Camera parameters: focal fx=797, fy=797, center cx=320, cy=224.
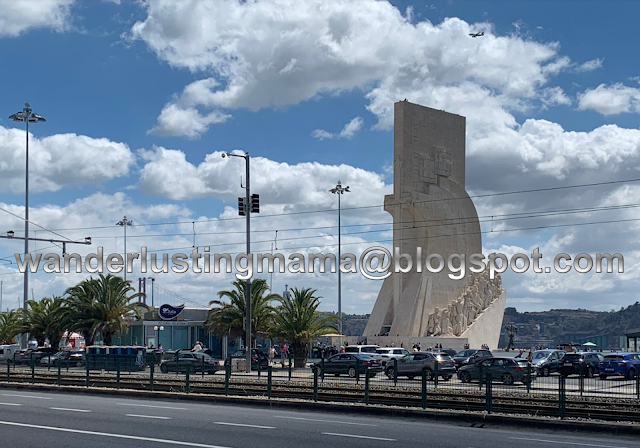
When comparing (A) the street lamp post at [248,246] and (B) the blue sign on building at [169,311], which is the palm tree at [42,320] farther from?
(A) the street lamp post at [248,246]

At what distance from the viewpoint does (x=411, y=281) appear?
6475 cm

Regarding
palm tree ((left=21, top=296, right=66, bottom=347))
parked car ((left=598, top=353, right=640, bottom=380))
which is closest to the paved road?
parked car ((left=598, top=353, right=640, bottom=380))

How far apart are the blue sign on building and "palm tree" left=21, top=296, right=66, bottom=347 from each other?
685cm

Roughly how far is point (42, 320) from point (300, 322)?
20.6 m

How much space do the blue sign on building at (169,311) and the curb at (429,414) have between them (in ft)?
100

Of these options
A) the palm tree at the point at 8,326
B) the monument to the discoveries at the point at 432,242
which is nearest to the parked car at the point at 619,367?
the monument to the discoveries at the point at 432,242

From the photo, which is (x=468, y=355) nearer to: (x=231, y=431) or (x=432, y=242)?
(x=432, y=242)

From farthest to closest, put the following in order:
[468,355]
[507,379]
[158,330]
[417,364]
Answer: [158,330] < [468,355] < [417,364] < [507,379]

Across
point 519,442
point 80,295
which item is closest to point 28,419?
point 519,442

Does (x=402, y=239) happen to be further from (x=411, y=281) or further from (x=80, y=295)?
(x=80, y=295)

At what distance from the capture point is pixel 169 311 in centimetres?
5691

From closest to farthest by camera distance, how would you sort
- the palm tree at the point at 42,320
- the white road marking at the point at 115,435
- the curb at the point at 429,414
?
1. the white road marking at the point at 115,435
2. the curb at the point at 429,414
3. the palm tree at the point at 42,320

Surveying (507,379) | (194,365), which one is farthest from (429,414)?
(194,365)

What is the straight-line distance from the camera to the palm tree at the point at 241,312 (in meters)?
47.4
